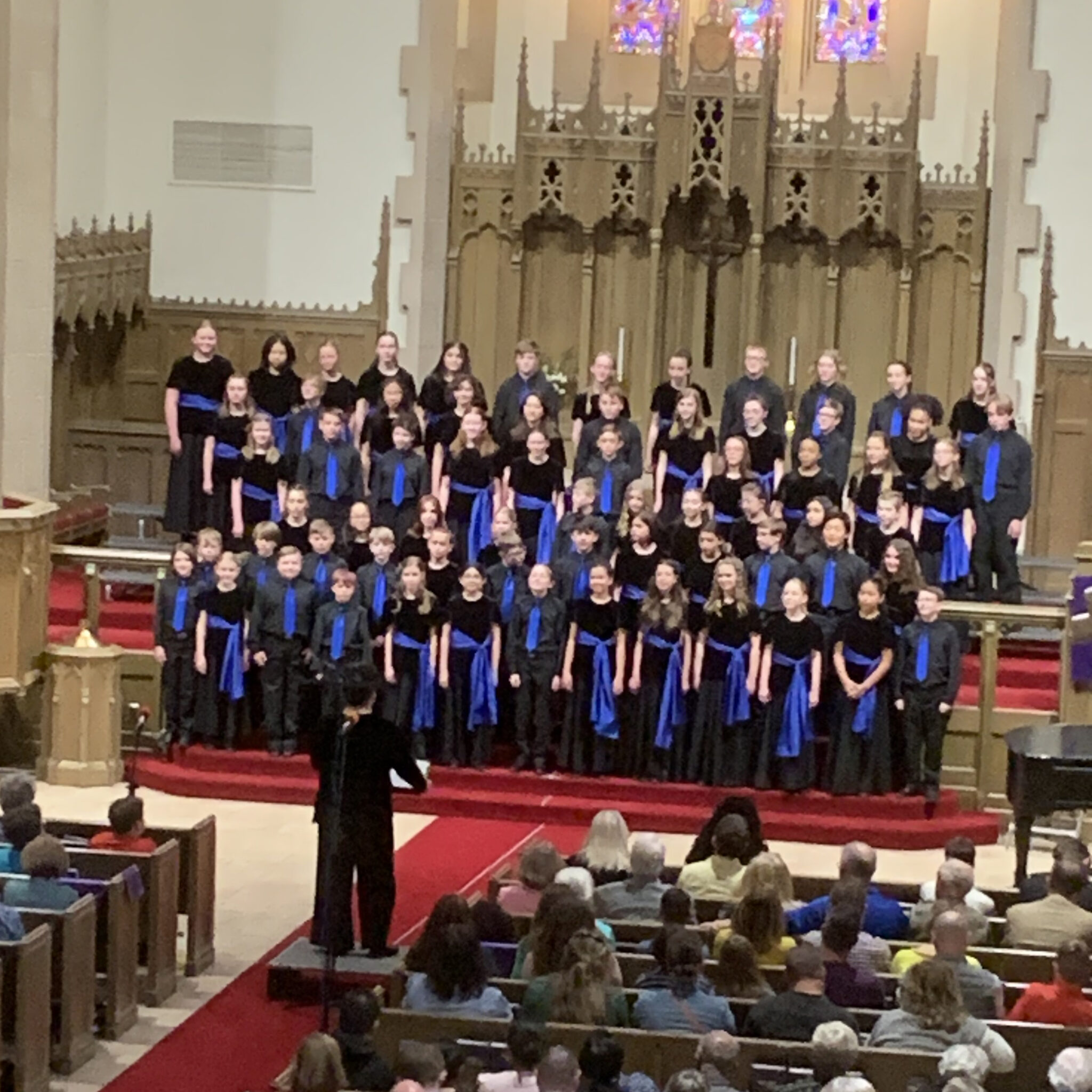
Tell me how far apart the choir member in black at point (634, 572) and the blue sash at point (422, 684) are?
3.65 ft

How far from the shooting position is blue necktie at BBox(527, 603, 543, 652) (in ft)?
43.8

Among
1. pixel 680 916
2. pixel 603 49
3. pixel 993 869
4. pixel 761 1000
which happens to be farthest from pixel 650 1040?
pixel 603 49

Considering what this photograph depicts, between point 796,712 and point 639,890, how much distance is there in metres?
3.84

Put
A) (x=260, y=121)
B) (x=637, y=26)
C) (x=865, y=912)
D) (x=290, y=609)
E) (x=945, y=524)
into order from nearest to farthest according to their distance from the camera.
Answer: (x=865, y=912), (x=290, y=609), (x=945, y=524), (x=260, y=121), (x=637, y=26)

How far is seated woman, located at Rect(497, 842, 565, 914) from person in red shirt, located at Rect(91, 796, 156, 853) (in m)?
1.50

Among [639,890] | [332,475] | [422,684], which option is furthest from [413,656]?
[639,890]

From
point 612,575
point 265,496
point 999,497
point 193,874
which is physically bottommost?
point 193,874

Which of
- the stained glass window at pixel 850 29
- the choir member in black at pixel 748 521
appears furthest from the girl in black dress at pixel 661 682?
the stained glass window at pixel 850 29

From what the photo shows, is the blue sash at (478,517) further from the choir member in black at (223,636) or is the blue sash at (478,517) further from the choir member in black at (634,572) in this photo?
the choir member in black at (223,636)

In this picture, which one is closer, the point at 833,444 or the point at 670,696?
the point at 670,696

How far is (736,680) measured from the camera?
13219 millimetres

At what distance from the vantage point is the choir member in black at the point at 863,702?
13.0 m

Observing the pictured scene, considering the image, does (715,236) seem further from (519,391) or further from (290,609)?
(290,609)

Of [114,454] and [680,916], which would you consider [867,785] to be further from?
[114,454]
